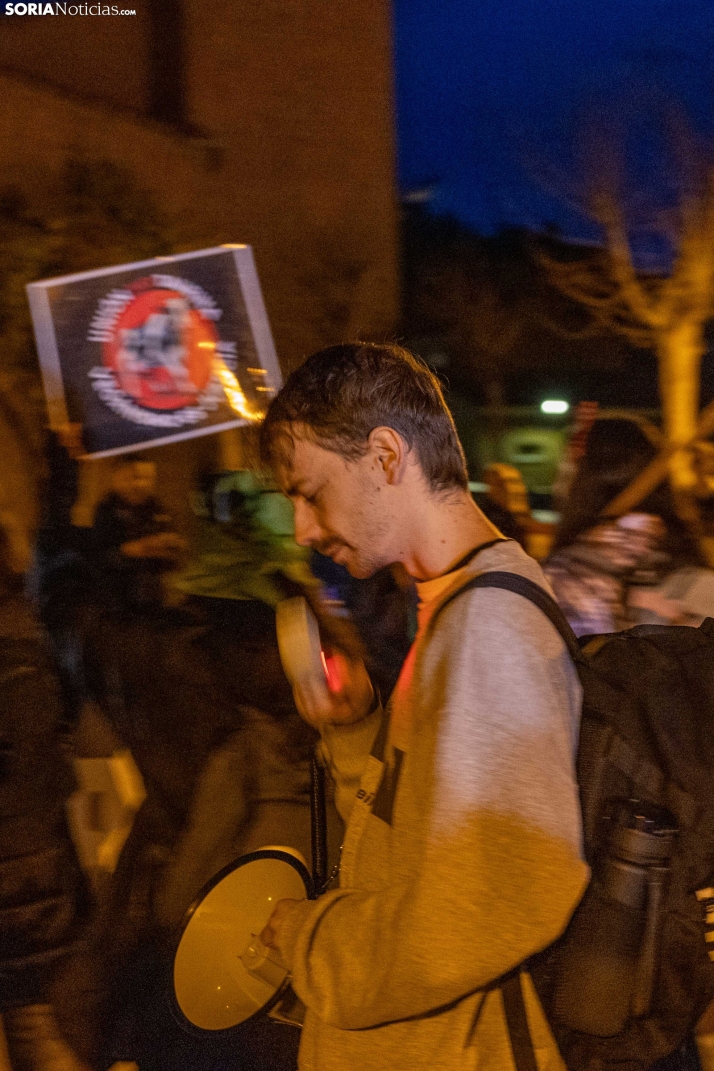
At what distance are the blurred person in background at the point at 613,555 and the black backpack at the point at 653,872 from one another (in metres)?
2.32

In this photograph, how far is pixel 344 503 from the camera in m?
1.43

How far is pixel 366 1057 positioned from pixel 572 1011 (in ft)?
0.94

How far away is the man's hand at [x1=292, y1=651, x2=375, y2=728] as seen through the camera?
2066mm

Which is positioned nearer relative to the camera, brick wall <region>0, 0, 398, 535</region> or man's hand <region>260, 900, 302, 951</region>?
man's hand <region>260, 900, 302, 951</region>

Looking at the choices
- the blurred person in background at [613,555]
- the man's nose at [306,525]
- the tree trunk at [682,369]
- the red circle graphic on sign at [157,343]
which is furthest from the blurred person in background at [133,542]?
the tree trunk at [682,369]

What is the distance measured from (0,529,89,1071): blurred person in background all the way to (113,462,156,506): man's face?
8.96 ft

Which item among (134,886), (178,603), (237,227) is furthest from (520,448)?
(134,886)

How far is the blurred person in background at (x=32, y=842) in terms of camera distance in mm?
2738

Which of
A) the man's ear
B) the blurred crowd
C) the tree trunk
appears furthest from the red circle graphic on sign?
the tree trunk

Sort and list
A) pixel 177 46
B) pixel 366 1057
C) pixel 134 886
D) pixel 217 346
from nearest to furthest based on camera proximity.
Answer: pixel 366 1057 < pixel 134 886 < pixel 217 346 < pixel 177 46

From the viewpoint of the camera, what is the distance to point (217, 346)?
14.4ft

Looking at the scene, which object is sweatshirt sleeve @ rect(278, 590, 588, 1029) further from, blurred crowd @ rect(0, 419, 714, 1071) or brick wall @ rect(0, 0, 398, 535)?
brick wall @ rect(0, 0, 398, 535)

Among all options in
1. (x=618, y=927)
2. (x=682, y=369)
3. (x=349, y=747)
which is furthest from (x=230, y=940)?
(x=682, y=369)

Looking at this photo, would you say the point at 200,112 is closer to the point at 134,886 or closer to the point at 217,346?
the point at 217,346
